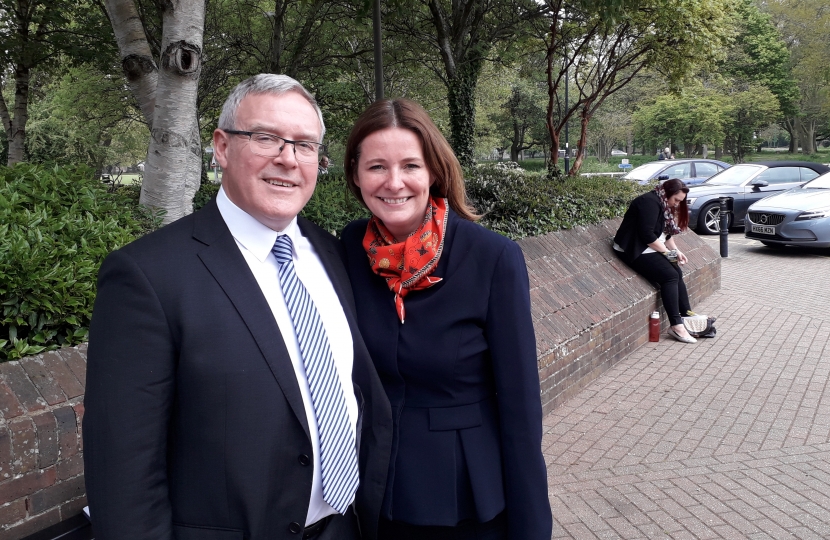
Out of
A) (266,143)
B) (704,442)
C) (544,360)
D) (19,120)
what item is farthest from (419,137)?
(19,120)

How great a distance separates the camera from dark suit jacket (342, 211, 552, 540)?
2049mm

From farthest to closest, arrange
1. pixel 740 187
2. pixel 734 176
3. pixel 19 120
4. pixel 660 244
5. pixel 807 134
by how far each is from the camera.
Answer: pixel 807 134 → pixel 734 176 → pixel 740 187 → pixel 19 120 → pixel 660 244

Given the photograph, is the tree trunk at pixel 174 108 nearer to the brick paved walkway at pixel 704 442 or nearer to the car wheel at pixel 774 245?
the brick paved walkway at pixel 704 442

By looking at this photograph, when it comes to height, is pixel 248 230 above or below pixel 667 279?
above

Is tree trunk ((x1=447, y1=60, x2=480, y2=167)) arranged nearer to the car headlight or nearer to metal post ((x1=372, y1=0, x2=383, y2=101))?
metal post ((x1=372, y1=0, x2=383, y2=101))

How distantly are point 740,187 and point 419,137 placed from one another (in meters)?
15.6

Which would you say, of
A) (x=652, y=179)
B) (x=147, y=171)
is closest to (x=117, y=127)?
(x=652, y=179)

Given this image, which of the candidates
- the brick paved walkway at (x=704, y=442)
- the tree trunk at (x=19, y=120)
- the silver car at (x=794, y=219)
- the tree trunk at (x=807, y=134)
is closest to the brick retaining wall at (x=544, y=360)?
the brick paved walkway at (x=704, y=442)

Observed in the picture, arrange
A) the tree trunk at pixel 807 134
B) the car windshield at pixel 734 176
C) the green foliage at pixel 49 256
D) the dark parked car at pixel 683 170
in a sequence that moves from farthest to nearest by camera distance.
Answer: the tree trunk at pixel 807 134 < the dark parked car at pixel 683 170 < the car windshield at pixel 734 176 < the green foliage at pixel 49 256

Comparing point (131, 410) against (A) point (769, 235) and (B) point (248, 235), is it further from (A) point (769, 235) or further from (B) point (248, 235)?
(A) point (769, 235)

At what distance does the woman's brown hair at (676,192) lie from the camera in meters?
7.60

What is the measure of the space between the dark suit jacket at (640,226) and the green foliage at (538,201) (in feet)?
1.71

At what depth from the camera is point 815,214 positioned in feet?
40.5

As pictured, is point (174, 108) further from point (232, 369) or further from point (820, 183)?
point (820, 183)
